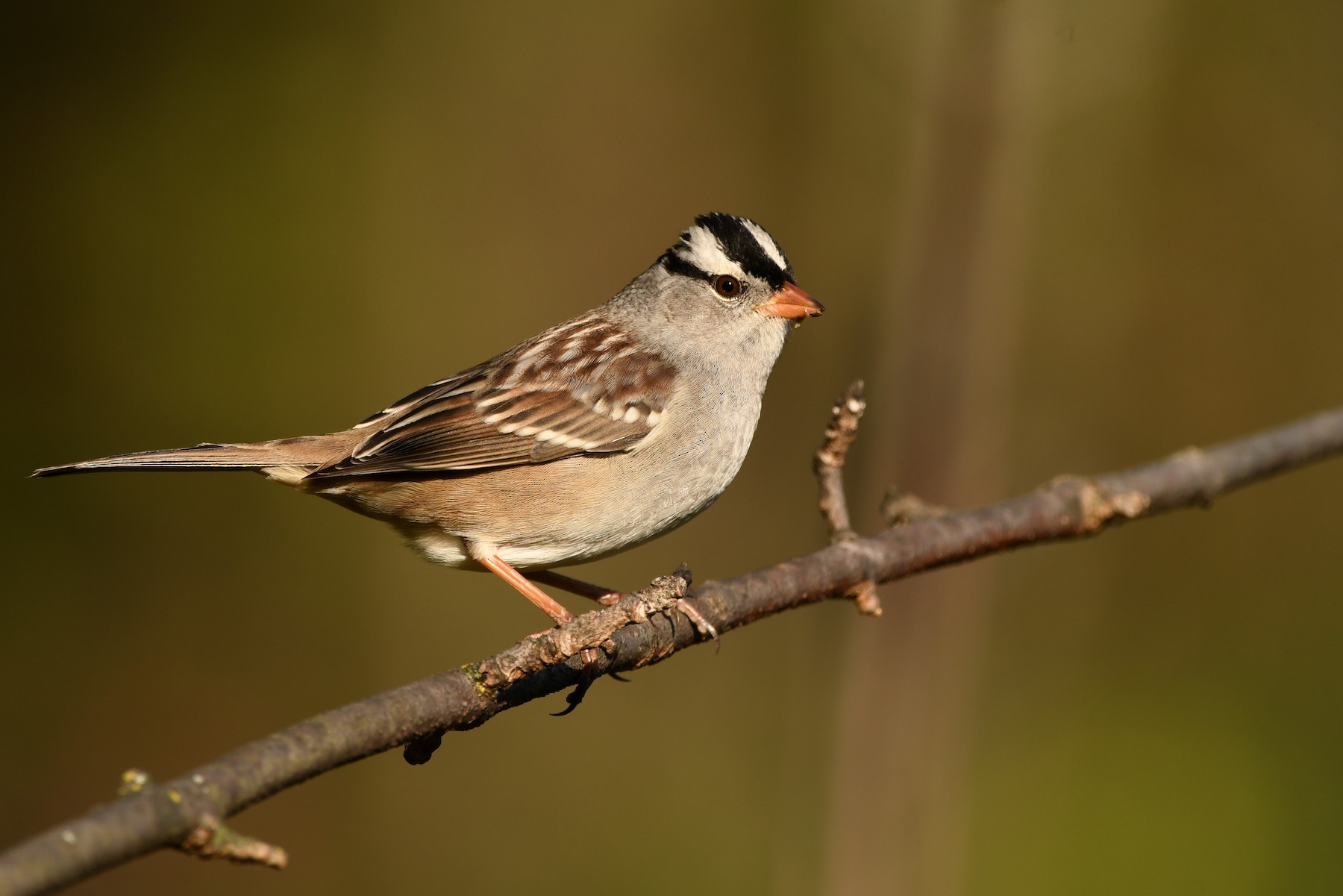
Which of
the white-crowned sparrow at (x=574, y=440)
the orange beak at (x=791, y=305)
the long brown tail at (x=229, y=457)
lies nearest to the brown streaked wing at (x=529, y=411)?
the white-crowned sparrow at (x=574, y=440)

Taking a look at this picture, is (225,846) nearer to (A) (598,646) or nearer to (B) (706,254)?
(A) (598,646)

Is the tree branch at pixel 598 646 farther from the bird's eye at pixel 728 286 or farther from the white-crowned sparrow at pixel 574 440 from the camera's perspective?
the bird's eye at pixel 728 286

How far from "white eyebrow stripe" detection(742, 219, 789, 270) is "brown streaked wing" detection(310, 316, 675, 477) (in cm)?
56

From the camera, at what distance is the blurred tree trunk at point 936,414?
11.5 ft

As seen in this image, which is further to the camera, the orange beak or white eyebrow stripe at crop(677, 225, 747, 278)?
white eyebrow stripe at crop(677, 225, 747, 278)

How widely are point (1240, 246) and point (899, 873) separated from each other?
448cm

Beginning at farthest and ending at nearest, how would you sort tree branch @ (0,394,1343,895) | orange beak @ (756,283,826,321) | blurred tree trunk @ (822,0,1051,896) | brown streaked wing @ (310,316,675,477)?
orange beak @ (756,283,826,321), brown streaked wing @ (310,316,675,477), blurred tree trunk @ (822,0,1051,896), tree branch @ (0,394,1343,895)

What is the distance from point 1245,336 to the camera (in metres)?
6.26

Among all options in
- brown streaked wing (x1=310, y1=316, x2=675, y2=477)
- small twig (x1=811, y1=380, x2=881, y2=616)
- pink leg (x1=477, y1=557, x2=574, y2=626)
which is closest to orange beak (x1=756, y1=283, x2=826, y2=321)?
brown streaked wing (x1=310, y1=316, x2=675, y2=477)

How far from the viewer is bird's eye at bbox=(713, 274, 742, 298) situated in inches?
161

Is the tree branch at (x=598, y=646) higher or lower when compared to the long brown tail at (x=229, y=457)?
lower

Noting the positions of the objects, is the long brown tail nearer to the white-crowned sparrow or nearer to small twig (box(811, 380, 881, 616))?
the white-crowned sparrow

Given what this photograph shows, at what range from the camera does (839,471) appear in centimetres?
343

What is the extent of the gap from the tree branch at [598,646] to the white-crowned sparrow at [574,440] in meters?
0.59
